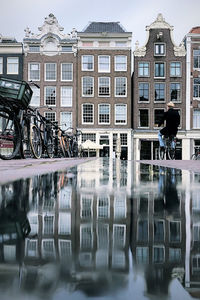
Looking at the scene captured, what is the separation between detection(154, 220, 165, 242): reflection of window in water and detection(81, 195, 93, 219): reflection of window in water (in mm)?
145

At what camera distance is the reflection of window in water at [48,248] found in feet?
1.35

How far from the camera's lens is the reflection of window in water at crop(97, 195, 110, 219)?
68cm

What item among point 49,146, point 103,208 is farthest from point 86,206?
A: point 49,146

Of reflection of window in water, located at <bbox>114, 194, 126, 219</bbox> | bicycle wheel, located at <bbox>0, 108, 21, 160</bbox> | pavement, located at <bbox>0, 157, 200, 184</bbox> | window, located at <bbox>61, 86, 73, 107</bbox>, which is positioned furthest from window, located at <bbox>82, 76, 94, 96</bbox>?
reflection of window in water, located at <bbox>114, 194, 126, 219</bbox>

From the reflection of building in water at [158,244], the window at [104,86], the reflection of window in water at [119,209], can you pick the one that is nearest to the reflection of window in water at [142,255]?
→ the reflection of building in water at [158,244]

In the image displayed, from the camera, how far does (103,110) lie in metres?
26.9

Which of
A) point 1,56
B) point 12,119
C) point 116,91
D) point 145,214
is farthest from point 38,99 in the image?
point 145,214

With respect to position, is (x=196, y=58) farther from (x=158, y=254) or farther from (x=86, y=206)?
(x=158, y=254)

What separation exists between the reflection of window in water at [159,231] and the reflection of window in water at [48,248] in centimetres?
15

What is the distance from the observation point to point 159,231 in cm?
52

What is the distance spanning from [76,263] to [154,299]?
117 millimetres

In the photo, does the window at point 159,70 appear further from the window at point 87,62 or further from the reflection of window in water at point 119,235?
the reflection of window in water at point 119,235

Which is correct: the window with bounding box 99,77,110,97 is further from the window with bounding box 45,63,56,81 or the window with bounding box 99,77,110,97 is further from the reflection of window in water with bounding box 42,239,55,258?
the reflection of window in water with bounding box 42,239,55,258

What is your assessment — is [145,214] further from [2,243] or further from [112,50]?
[112,50]
